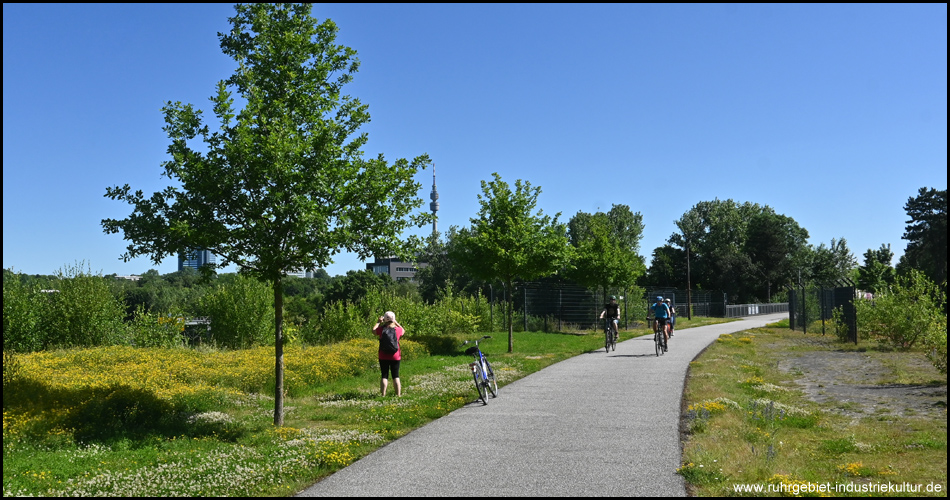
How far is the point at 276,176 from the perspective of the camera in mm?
8914

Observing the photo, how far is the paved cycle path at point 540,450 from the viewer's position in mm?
6230

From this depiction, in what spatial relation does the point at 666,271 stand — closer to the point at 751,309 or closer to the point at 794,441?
the point at 751,309

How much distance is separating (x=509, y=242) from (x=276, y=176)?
1364 cm

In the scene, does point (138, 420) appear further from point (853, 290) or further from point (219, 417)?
point (853, 290)

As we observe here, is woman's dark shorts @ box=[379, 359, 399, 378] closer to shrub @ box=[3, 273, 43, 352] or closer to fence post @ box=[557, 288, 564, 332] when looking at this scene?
shrub @ box=[3, 273, 43, 352]

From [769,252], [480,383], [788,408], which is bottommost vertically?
[788,408]

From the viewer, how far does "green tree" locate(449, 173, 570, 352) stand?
21.9 metres

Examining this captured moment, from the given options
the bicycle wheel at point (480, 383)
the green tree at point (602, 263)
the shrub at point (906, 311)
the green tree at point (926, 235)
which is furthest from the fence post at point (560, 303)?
the green tree at point (926, 235)

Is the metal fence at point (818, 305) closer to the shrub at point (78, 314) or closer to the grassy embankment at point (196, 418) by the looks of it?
the grassy embankment at point (196, 418)

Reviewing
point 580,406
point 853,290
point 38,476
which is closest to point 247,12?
point 38,476

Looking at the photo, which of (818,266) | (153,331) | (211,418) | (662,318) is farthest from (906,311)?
(818,266)

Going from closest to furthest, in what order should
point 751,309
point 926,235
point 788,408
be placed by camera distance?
point 788,408
point 926,235
point 751,309

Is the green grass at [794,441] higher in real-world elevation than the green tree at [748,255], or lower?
lower

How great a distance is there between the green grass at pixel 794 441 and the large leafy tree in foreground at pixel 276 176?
16.9 ft
